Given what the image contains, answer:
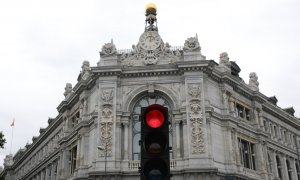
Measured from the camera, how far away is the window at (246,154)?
37.9m

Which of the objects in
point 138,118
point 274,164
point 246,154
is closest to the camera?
point 138,118

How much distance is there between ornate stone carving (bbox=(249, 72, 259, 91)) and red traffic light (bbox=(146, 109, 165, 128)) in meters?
39.1

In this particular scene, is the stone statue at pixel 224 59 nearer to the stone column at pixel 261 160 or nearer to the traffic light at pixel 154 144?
the stone column at pixel 261 160

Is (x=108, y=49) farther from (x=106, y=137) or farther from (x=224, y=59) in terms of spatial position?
(x=224, y=59)

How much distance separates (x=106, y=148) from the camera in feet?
107

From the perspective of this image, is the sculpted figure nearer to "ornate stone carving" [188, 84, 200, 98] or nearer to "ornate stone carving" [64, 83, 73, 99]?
"ornate stone carving" [188, 84, 200, 98]

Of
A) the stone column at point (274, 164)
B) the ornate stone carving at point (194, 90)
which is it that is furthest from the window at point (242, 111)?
the ornate stone carving at point (194, 90)

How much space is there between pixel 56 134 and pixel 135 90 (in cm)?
2323

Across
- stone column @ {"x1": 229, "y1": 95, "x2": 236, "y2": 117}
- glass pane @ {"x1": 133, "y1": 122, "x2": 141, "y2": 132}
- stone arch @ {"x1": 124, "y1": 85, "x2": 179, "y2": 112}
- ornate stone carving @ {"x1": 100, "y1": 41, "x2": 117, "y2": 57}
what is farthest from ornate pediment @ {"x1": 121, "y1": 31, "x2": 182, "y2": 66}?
stone column @ {"x1": 229, "y1": 95, "x2": 236, "y2": 117}

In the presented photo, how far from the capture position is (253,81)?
4431 cm

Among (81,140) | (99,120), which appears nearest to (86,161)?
(81,140)

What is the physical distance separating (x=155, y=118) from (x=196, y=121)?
89.0ft

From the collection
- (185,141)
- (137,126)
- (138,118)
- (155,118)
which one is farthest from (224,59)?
(155,118)

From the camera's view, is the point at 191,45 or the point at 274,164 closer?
the point at 191,45
